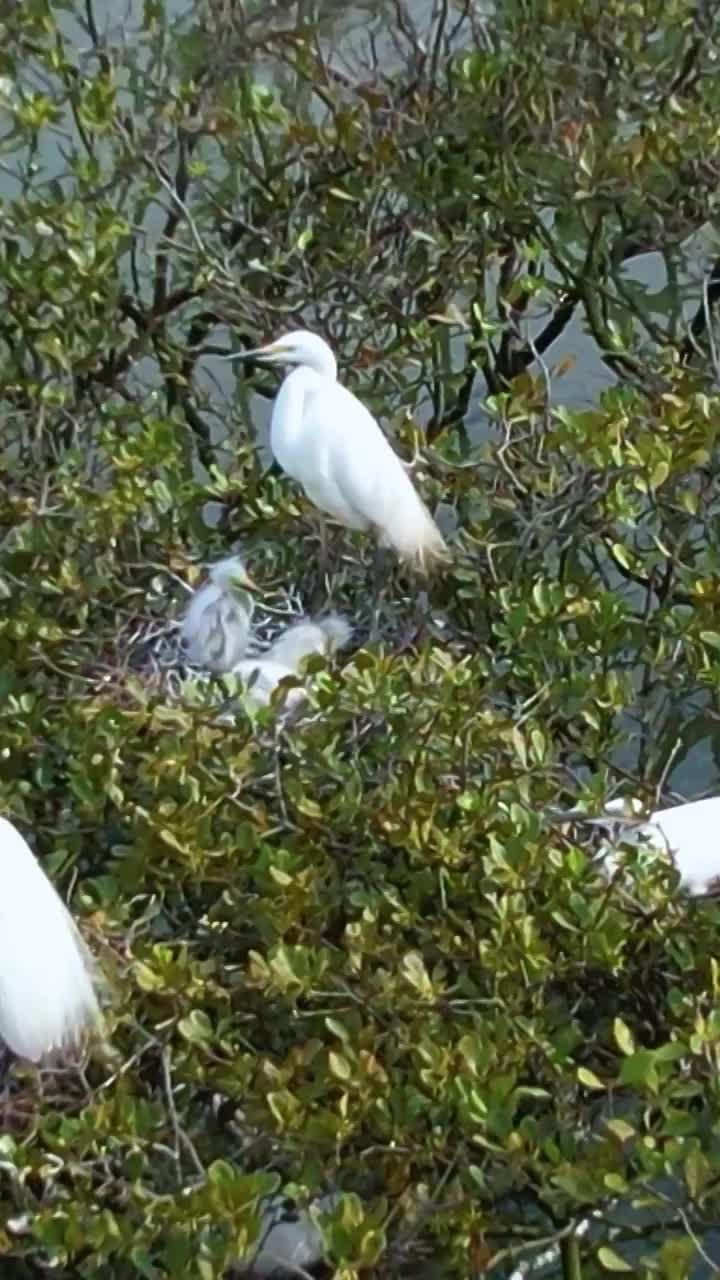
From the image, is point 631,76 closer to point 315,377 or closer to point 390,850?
point 315,377

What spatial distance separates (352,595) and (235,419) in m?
0.50

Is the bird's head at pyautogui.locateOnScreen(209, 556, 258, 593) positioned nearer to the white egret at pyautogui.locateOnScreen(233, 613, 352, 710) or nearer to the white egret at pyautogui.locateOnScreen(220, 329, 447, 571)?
the white egret at pyautogui.locateOnScreen(233, 613, 352, 710)

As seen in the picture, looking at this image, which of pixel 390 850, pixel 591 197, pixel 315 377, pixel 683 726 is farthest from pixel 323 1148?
pixel 591 197

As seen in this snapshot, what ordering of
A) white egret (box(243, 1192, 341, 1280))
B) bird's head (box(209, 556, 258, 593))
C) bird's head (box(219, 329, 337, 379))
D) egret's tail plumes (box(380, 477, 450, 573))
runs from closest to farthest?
white egret (box(243, 1192, 341, 1280)) < bird's head (box(209, 556, 258, 593)) < egret's tail plumes (box(380, 477, 450, 573)) < bird's head (box(219, 329, 337, 379))

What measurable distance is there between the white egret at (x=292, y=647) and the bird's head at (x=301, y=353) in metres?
0.36

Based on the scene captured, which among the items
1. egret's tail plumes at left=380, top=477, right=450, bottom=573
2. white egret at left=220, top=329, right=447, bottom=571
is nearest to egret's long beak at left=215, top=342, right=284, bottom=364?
white egret at left=220, top=329, right=447, bottom=571

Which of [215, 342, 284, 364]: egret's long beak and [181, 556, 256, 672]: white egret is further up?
[215, 342, 284, 364]: egret's long beak

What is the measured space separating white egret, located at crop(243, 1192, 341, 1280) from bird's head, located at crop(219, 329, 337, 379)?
3.39 ft

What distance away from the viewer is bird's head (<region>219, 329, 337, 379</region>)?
229 centimetres

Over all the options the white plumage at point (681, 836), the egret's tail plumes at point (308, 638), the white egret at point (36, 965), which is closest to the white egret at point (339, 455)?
the egret's tail plumes at point (308, 638)

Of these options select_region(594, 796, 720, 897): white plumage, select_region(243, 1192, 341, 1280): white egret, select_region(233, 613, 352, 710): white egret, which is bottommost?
select_region(243, 1192, 341, 1280): white egret

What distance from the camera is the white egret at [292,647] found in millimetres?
1990

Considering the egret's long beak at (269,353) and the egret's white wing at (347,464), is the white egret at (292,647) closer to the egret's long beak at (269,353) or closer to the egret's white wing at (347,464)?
the egret's white wing at (347,464)

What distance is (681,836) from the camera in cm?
172
